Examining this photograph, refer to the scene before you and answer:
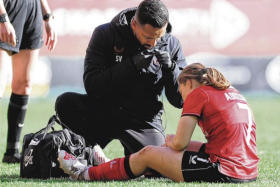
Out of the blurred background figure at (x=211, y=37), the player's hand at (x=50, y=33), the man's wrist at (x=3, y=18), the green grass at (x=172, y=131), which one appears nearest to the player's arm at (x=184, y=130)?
the green grass at (x=172, y=131)

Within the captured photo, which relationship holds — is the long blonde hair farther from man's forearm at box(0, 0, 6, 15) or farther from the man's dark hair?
man's forearm at box(0, 0, 6, 15)

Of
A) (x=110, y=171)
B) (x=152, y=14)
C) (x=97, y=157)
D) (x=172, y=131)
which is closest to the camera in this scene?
(x=110, y=171)

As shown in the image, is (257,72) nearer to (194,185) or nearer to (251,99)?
(251,99)

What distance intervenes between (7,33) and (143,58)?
1175mm

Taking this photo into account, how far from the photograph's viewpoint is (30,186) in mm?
4051

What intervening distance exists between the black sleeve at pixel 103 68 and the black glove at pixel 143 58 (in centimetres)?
8

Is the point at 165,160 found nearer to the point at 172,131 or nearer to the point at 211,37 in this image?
the point at 172,131

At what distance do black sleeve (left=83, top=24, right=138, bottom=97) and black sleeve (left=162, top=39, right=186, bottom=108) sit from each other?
0.30 metres

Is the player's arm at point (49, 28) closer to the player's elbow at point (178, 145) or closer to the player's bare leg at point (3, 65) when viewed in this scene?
the player's bare leg at point (3, 65)

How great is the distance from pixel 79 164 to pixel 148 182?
21.3 inches

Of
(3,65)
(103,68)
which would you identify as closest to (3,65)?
(3,65)

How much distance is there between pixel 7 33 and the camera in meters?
4.98

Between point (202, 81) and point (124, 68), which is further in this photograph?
point (124, 68)

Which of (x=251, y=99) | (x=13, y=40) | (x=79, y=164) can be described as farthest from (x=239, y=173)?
(x=251, y=99)
